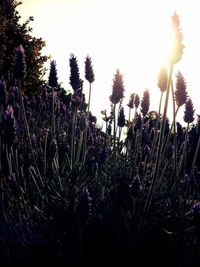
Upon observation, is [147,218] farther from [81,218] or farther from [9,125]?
[9,125]

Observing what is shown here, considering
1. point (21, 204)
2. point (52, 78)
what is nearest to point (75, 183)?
point (21, 204)

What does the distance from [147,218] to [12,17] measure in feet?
57.3

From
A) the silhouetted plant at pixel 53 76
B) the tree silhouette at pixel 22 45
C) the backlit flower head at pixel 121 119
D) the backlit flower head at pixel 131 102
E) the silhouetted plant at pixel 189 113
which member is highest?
the tree silhouette at pixel 22 45

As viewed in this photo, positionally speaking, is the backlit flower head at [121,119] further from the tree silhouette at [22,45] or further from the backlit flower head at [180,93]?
the tree silhouette at [22,45]

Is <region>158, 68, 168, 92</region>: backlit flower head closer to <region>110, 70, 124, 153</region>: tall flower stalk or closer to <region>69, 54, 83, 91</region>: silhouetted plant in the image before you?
<region>110, 70, 124, 153</region>: tall flower stalk

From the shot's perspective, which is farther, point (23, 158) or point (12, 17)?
point (12, 17)

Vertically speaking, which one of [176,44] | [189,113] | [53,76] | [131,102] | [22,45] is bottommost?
[189,113]

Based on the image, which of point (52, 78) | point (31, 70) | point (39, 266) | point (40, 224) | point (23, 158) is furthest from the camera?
point (31, 70)

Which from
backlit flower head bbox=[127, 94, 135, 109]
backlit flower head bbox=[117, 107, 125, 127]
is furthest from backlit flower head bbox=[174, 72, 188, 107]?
backlit flower head bbox=[127, 94, 135, 109]

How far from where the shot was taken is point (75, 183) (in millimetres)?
3547

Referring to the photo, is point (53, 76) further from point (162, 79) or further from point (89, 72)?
point (162, 79)

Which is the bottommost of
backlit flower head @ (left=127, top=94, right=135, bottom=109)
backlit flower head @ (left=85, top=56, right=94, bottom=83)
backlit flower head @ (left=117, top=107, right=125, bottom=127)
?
backlit flower head @ (left=117, top=107, right=125, bottom=127)

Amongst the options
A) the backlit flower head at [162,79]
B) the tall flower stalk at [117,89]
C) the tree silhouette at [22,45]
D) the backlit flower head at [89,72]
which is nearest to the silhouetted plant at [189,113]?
the backlit flower head at [162,79]

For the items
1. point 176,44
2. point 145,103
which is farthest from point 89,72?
point 176,44
